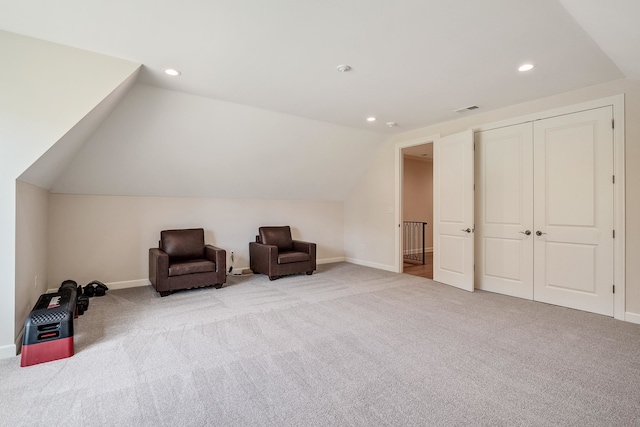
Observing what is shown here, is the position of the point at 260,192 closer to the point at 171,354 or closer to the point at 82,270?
the point at 82,270

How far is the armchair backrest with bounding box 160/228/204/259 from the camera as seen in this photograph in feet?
15.6

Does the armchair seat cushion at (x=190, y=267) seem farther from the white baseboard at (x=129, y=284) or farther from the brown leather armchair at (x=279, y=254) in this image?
the brown leather armchair at (x=279, y=254)

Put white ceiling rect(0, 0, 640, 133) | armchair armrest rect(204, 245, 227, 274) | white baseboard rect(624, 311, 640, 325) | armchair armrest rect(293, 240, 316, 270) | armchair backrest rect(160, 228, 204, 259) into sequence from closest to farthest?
white ceiling rect(0, 0, 640, 133) → white baseboard rect(624, 311, 640, 325) → armchair armrest rect(204, 245, 227, 274) → armchair backrest rect(160, 228, 204, 259) → armchair armrest rect(293, 240, 316, 270)

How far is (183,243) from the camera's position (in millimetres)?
4852

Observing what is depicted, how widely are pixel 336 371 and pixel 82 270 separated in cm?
418

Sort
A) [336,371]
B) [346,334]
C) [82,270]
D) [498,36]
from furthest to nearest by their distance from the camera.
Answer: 1. [82,270]
2. [346,334]
3. [498,36]
4. [336,371]

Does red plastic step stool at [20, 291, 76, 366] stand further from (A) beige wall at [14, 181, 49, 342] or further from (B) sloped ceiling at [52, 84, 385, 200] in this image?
(B) sloped ceiling at [52, 84, 385, 200]

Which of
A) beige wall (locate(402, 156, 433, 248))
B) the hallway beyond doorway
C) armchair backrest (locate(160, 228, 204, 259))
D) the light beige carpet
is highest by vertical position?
beige wall (locate(402, 156, 433, 248))

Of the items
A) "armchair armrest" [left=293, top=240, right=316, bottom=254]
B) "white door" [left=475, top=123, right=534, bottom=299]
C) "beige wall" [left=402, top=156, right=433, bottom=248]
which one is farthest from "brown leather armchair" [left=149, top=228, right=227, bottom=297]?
"beige wall" [left=402, top=156, right=433, bottom=248]

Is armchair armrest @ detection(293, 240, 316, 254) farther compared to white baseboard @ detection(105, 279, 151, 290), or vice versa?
armchair armrest @ detection(293, 240, 316, 254)

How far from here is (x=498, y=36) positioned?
2480 millimetres

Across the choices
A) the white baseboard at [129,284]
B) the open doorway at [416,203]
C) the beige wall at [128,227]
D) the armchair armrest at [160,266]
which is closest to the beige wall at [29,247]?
the beige wall at [128,227]

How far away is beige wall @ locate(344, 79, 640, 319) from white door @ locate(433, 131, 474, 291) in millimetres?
389

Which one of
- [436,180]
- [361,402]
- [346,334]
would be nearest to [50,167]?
[346,334]
